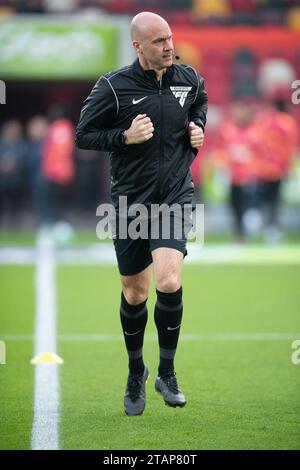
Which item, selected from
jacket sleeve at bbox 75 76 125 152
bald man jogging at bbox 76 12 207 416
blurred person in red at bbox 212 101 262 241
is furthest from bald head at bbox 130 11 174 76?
blurred person in red at bbox 212 101 262 241

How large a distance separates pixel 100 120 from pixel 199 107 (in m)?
0.72

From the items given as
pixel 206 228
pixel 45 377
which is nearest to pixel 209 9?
pixel 206 228

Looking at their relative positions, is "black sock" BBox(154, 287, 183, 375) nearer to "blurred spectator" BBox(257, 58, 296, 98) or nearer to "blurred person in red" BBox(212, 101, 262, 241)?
"blurred person in red" BBox(212, 101, 262, 241)

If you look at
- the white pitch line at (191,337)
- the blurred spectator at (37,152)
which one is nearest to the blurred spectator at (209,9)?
the blurred spectator at (37,152)

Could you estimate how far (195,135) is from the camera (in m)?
7.11

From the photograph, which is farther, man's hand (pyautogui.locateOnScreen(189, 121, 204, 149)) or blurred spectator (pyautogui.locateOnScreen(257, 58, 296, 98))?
blurred spectator (pyautogui.locateOnScreen(257, 58, 296, 98))

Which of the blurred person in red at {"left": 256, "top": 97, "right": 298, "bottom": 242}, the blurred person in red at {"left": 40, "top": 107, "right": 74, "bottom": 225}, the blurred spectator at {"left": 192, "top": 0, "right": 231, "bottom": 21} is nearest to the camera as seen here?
the blurred person in red at {"left": 256, "top": 97, "right": 298, "bottom": 242}

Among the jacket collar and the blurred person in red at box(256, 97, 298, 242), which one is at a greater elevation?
the blurred person in red at box(256, 97, 298, 242)

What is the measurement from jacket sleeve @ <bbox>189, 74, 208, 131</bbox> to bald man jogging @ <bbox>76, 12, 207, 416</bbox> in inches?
3.7

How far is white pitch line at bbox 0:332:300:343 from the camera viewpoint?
10.1 metres

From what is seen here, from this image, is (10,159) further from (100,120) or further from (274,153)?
(100,120)

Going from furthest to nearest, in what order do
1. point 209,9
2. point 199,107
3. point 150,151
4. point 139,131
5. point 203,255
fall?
point 209,9 → point 203,255 → point 199,107 → point 150,151 → point 139,131
